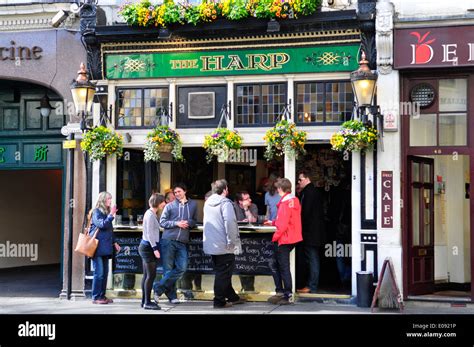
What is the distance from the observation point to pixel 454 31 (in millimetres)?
12773

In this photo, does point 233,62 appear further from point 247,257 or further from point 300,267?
point 300,267

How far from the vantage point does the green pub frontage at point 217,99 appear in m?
13.4

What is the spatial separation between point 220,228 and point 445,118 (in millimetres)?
4167

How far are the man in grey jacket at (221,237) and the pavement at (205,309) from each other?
511 mm

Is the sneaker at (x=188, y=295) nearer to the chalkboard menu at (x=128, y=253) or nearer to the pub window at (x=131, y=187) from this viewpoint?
the chalkboard menu at (x=128, y=253)

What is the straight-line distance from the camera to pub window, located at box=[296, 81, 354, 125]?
1350 centimetres

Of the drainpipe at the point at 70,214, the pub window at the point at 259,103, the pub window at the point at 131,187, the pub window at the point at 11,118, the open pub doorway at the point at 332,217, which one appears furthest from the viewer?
the pub window at the point at 11,118

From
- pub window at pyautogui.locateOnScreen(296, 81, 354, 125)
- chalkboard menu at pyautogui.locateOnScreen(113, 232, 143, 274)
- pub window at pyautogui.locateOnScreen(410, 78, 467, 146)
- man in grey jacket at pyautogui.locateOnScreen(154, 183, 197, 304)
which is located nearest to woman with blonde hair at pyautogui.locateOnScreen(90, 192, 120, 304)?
chalkboard menu at pyautogui.locateOnScreen(113, 232, 143, 274)

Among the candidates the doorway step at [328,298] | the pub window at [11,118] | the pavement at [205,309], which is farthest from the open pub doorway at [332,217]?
the pub window at [11,118]

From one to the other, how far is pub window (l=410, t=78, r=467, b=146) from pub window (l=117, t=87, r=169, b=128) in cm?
441

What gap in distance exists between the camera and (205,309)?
1254 cm

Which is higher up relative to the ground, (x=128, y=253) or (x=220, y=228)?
(x=220, y=228)

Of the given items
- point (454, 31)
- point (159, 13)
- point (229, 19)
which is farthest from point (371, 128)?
point (159, 13)

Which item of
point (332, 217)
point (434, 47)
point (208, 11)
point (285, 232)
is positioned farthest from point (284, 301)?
point (208, 11)
